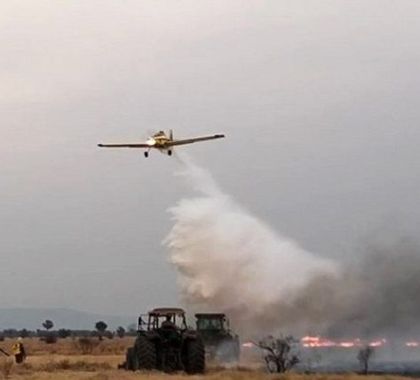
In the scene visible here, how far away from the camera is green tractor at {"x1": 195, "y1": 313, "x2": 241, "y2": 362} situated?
44.9 m

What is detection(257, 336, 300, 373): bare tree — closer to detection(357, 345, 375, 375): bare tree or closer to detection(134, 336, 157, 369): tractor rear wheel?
detection(357, 345, 375, 375): bare tree

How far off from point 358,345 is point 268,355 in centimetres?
708

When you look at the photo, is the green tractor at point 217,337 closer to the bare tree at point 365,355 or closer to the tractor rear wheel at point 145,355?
the bare tree at point 365,355

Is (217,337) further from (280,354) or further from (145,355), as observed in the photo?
(145,355)

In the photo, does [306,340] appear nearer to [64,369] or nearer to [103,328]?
[64,369]

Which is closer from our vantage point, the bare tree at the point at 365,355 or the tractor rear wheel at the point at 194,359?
the tractor rear wheel at the point at 194,359

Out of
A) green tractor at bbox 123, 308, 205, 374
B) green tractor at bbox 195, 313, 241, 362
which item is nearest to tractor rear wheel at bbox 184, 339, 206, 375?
green tractor at bbox 123, 308, 205, 374

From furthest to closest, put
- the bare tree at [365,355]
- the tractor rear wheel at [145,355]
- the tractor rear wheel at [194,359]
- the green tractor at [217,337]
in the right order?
the green tractor at [217,337] < the bare tree at [365,355] < the tractor rear wheel at [194,359] < the tractor rear wheel at [145,355]

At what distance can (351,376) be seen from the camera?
31.2 meters

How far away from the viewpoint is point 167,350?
1378 inches

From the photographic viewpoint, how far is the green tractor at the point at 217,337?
44875 mm

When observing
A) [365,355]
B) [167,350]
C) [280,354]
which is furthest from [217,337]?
[167,350]

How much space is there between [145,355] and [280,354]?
8.61 meters

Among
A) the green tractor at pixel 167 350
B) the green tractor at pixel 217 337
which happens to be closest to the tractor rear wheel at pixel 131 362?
the green tractor at pixel 167 350
